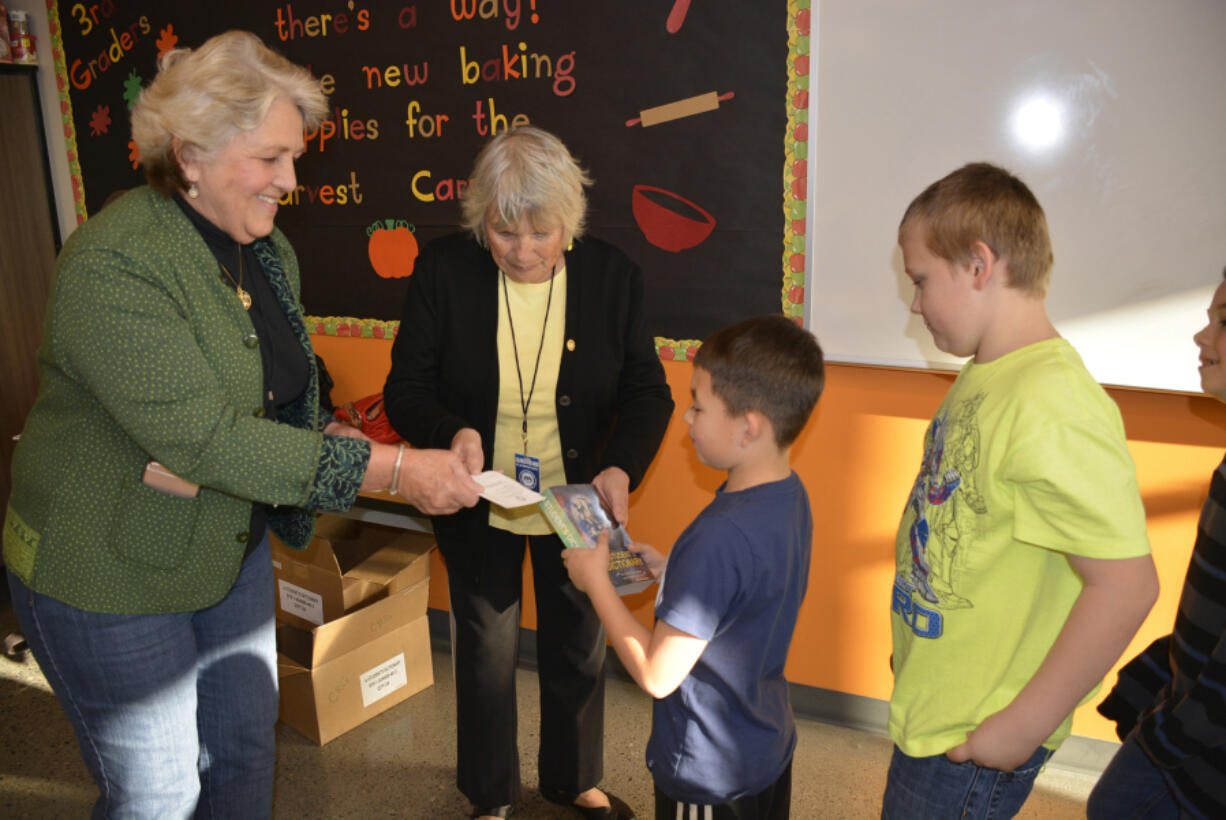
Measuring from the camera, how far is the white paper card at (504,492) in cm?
158

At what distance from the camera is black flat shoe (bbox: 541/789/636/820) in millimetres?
2209

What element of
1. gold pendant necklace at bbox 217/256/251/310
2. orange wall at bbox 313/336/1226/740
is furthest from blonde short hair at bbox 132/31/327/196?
orange wall at bbox 313/336/1226/740

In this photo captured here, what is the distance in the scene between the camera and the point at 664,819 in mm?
1468

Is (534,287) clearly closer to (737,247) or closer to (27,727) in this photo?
(737,247)

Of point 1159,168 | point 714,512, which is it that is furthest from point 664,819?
point 1159,168

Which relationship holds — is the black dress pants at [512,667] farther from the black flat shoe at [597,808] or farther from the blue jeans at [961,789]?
the blue jeans at [961,789]

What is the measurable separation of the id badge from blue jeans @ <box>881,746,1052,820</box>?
935 millimetres

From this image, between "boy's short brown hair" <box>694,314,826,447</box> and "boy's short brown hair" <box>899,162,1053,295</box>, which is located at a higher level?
"boy's short brown hair" <box>899,162,1053,295</box>

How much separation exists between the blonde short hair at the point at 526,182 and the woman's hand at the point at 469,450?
1.49 ft

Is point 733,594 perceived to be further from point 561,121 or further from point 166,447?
point 561,121

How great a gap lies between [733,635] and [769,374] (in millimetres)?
430

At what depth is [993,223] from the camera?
1.21 metres

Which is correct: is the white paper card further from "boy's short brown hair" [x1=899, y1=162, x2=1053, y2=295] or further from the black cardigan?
"boy's short brown hair" [x1=899, y1=162, x2=1053, y2=295]

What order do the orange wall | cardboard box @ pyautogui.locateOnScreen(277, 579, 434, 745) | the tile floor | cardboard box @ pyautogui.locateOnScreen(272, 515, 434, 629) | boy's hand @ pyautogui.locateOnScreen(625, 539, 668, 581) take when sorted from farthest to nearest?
cardboard box @ pyautogui.locateOnScreen(272, 515, 434, 629) → cardboard box @ pyautogui.locateOnScreen(277, 579, 434, 745) → the tile floor → the orange wall → boy's hand @ pyautogui.locateOnScreen(625, 539, 668, 581)
